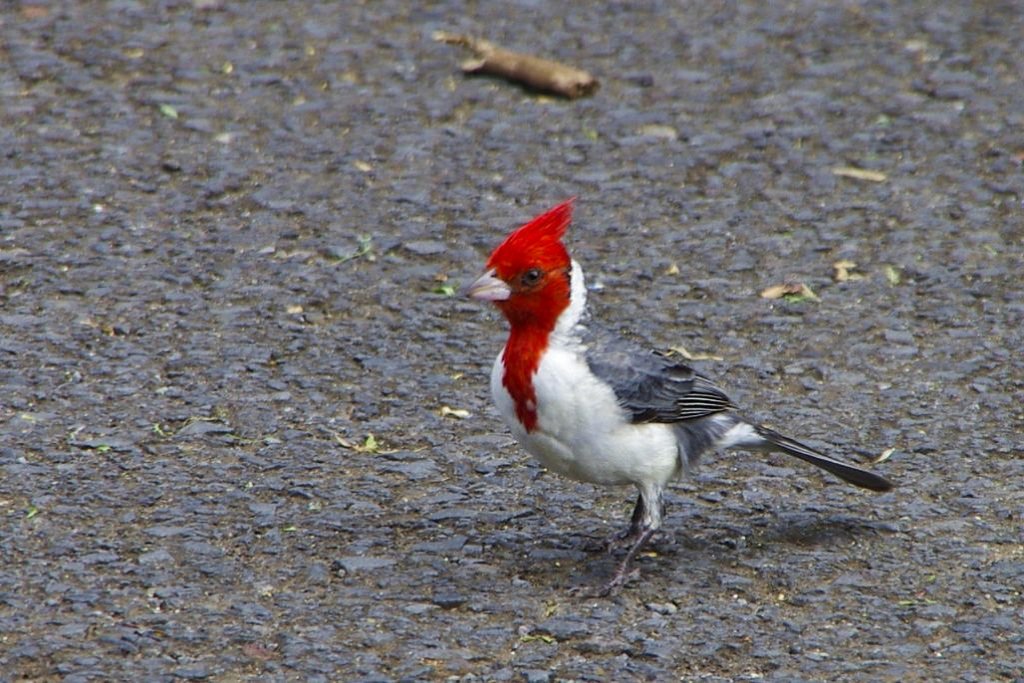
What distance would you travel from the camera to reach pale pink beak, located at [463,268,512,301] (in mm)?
4891

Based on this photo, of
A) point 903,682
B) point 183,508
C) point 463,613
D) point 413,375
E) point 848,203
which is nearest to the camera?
point 903,682

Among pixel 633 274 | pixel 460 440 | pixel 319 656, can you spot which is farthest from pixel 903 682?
pixel 633 274

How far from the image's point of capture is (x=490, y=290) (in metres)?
4.90

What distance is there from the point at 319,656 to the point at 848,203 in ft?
13.9

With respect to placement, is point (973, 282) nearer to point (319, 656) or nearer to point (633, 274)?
point (633, 274)

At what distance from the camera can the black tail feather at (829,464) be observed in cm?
520

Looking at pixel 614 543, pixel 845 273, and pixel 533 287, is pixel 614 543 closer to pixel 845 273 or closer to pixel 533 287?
pixel 533 287

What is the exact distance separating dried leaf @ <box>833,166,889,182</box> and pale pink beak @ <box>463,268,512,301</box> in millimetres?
3435

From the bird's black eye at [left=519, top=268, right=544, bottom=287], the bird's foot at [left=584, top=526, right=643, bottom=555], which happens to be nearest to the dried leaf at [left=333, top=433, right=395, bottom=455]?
the bird's foot at [left=584, top=526, right=643, bottom=555]

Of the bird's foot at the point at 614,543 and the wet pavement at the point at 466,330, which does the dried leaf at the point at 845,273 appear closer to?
the wet pavement at the point at 466,330

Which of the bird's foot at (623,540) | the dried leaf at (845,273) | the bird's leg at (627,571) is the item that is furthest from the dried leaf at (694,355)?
the bird's leg at (627,571)

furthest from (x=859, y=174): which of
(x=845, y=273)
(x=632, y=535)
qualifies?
(x=632, y=535)

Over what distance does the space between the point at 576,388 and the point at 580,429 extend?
129mm

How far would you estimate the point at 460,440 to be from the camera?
5746 millimetres
